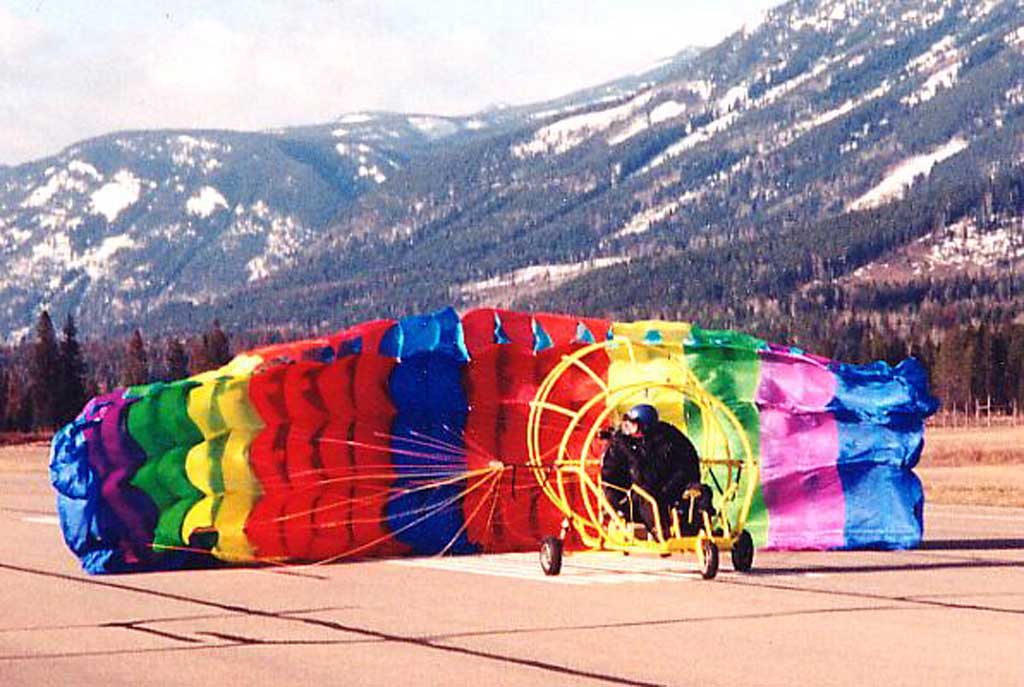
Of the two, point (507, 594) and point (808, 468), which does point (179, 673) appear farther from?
point (808, 468)

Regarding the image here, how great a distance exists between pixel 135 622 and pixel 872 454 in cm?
950

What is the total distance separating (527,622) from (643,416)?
197 inches

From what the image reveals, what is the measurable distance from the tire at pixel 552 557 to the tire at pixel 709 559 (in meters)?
1.53

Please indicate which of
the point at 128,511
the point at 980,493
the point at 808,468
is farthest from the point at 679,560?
the point at 980,493

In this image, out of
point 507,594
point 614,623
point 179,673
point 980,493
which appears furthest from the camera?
point 980,493

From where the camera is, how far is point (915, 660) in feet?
52.2

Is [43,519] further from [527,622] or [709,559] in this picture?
[527,622]

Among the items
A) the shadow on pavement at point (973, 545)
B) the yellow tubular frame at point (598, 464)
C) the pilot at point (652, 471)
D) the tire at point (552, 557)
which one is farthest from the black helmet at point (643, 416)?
the shadow on pavement at point (973, 545)

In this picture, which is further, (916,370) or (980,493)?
(980,493)

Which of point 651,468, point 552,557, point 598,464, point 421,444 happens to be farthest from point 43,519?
point 651,468

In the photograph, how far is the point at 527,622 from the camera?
61.1ft

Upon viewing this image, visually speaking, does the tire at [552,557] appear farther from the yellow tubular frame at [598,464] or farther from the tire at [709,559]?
the tire at [709,559]

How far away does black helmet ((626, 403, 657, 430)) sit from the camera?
76.3 ft

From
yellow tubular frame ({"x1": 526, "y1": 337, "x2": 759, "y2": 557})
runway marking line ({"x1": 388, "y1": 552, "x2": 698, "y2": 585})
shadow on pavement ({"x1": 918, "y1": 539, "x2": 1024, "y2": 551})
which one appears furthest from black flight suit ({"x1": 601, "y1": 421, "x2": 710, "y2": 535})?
shadow on pavement ({"x1": 918, "y1": 539, "x2": 1024, "y2": 551})
